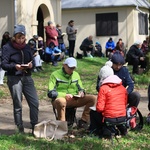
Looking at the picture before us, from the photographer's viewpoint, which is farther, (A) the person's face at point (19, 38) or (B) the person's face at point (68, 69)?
(B) the person's face at point (68, 69)

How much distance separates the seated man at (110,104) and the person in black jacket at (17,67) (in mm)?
1121

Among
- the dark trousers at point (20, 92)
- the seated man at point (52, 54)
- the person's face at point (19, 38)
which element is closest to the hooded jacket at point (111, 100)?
the dark trousers at point (20, 92)

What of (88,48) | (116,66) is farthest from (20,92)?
(88,48)

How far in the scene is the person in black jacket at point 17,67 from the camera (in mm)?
7824

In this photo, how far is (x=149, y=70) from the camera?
673 inches

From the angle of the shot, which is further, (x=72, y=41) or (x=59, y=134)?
(x=72, y=41)

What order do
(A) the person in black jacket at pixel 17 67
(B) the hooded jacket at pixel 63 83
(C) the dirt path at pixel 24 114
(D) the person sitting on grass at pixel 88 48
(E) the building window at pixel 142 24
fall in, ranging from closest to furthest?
(A) the person in black jacket at pixel 17 67, (B) the hooded jacket at pixel 63 83, (C) the dirt path at pixel 24 114, (D) the person sitting on grass at pixel 88 48, (E) the building window at pixel 142 24

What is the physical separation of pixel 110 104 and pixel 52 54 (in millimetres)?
12542

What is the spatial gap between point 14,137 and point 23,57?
1.33m

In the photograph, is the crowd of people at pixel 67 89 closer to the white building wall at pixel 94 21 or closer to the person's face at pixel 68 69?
the person's face at pixel 68 69

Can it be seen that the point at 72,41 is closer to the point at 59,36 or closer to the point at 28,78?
the point at 59,36

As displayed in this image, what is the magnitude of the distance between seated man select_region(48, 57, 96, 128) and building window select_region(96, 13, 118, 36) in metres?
21.1

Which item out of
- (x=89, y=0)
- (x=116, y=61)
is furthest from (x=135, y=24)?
(x=116, y=61)

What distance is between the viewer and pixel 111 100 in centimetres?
768
